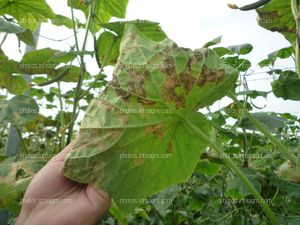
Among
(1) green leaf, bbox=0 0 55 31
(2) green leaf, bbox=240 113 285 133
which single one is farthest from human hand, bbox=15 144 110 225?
(1) green leaf, bbox=0 0 55 31


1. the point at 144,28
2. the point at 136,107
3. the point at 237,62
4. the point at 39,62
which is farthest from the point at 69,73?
the point at 136,107

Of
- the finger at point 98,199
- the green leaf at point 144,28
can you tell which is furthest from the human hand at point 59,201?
the green leaf at point 144,28

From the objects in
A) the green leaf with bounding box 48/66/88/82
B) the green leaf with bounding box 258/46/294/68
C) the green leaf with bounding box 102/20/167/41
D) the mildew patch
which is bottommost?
the mildew patch

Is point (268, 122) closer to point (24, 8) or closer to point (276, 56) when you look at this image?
point (276, 56)

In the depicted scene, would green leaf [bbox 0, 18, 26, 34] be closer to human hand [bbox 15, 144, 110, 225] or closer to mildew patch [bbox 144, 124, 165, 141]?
human hand [bbox 15, 144, 110, 225]

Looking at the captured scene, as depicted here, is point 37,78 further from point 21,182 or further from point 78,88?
point 21,182

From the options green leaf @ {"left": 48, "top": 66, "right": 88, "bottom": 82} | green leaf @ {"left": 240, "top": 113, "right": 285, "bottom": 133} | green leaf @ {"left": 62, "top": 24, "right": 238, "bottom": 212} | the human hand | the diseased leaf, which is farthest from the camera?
green leaf @ {"left": 48, "top": 66, "right": 88, "bottom": 82}

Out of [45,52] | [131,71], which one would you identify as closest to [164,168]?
[131,71]
